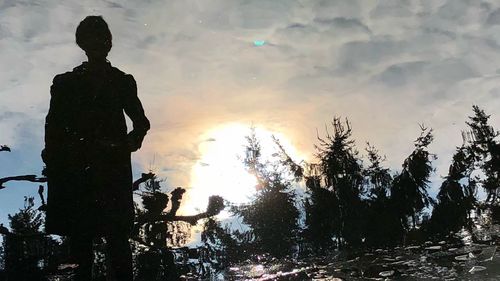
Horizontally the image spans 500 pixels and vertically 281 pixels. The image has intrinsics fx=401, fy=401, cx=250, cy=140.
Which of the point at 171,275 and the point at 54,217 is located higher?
the point at 54,217

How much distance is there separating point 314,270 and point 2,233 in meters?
4.23

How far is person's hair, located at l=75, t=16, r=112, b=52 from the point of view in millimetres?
3162

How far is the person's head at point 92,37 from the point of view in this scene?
316 centimetres

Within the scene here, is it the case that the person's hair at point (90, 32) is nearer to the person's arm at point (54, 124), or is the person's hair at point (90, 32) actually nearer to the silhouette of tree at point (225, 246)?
the person's arm at point (54, 124)

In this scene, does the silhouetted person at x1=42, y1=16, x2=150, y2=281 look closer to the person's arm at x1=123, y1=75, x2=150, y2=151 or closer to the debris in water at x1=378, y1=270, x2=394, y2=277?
the person's arm at x1=123, y1=75, x2=150, y2=151

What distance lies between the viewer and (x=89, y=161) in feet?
9.60

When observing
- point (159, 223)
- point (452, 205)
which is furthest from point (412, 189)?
point (159, 223)

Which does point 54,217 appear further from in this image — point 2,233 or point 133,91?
point 133,91

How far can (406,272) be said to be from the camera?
A: 4602mm

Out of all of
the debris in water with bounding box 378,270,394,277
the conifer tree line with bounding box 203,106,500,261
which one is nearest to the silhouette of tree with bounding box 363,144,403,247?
the conifer tree line with bounding box 203,106,500,261

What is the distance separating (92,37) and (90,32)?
0.05m

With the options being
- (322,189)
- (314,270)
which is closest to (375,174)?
(322,189)

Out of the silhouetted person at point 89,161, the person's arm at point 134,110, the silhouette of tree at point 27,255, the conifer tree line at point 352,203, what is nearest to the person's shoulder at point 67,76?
the silhouetted person at point 89,161

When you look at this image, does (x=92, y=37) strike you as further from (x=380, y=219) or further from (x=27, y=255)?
(x=380, y=219)
